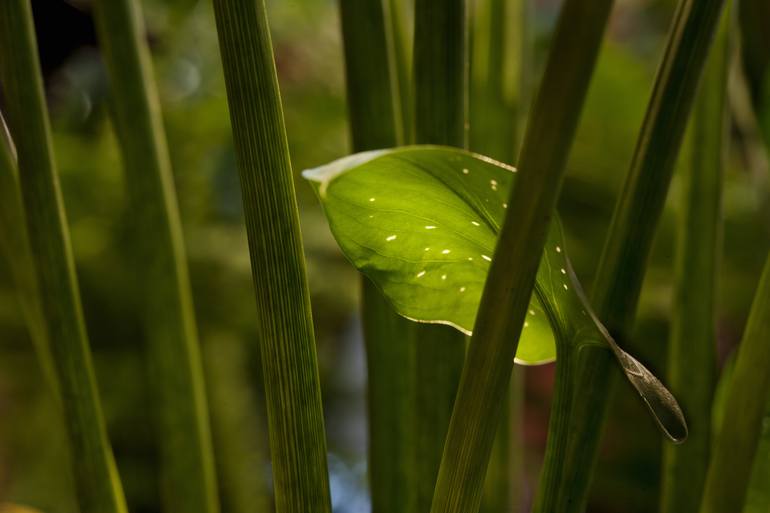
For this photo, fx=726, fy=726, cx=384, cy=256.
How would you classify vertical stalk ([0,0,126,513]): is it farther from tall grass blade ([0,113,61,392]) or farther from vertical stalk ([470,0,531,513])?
vertical stalk ([470,0,531,513])

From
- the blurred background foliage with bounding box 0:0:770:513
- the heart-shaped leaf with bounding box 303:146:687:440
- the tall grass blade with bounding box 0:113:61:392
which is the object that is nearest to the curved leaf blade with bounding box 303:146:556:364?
the heart-shaped leaf with bounding box 303:146:687:440

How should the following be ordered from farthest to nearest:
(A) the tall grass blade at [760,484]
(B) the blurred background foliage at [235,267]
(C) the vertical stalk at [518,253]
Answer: (B) the blurred background foliage at [235,267] → (A) the tall grass blade at [760,484] → (C) the vertical stalk at [518,253]

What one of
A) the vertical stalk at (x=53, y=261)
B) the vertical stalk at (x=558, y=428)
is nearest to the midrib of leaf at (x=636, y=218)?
the vertical stalk at (x=558, y=428)

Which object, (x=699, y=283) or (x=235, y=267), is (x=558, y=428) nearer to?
(x=699, y=283)

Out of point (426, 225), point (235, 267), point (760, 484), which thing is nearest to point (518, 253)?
point (426, 225)

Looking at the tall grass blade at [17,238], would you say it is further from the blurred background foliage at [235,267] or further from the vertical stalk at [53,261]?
the blurred background foliage at [235,267]
